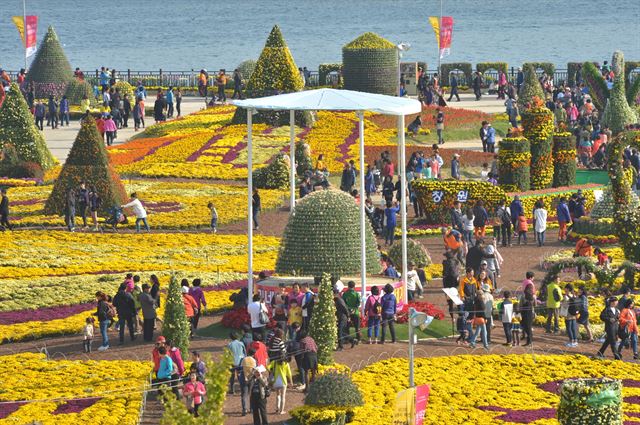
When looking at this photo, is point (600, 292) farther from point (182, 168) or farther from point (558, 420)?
point (182, 168)

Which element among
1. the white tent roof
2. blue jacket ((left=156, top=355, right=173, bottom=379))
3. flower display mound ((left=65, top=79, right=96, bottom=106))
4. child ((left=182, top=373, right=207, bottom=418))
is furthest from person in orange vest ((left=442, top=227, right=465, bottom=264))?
flower display mound ((left=65, top=79, right=96, bottom=106))

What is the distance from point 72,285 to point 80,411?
986 centimetres

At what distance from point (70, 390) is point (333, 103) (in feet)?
27.7

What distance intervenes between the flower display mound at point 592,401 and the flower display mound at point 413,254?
533 inches

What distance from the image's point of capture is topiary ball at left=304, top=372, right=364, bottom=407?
26.2 metres

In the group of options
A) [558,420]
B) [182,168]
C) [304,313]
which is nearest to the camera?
[558,420]

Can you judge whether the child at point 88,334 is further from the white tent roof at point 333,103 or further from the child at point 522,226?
the child at point 522,226

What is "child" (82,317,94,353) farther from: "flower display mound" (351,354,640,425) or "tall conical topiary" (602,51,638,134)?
"tall conical topiary" (602,51,638,134)

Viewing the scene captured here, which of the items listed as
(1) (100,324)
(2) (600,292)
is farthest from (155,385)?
(2) (600,292)

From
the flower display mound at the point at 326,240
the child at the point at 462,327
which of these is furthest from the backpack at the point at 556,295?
the flower display mound at the point at 326,240

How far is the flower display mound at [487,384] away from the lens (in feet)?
88.6

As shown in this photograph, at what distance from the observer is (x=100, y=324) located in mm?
31609

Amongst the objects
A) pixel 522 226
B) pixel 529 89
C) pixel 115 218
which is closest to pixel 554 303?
pixel 522 226

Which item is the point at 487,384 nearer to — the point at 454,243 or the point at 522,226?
the point at 454,243
